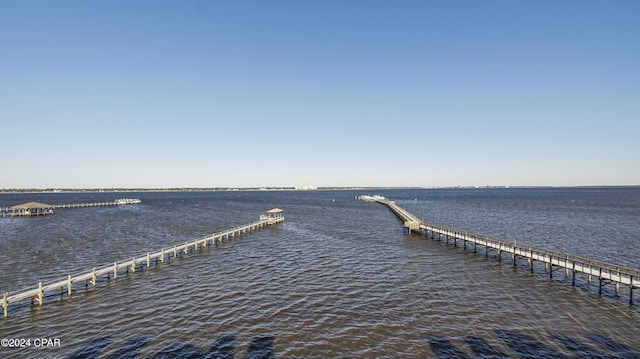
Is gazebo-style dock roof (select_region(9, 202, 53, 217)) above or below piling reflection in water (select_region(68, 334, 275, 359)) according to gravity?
above

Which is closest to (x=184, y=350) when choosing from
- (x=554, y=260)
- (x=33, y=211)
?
(x=554, y=260)

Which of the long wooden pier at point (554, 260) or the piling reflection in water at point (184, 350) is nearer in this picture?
the piling reflection in water at point (184, 350)

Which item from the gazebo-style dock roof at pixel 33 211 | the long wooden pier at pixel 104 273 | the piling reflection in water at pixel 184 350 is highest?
the gazebo-style dock roof at pixel 33 211

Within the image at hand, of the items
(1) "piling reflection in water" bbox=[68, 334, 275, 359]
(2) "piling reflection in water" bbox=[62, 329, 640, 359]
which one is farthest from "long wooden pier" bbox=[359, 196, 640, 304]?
(1) "piling reflection in water" bbox=[68, 334, 275, 359]

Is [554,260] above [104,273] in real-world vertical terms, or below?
above

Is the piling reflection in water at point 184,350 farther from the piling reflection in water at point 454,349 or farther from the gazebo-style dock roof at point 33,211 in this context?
the gazebo-style dock roof at point 33,211

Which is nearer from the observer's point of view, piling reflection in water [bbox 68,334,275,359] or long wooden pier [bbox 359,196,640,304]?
piling reflection in water [bbox 68,334,275,359]

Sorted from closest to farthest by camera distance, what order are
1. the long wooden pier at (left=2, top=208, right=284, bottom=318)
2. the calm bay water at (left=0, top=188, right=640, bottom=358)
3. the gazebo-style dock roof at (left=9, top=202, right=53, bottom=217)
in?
the calm bay water at (left=0, top=188, right=640, bottom=358), the long wooden pier at (left=2, top=208, right=284, bottom=318), the gazebo-style dock roof at (left=9, top=202, right=53, bottom=217)

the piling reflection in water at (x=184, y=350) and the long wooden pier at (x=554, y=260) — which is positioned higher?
the long wooden pier at (x=554, y=260)

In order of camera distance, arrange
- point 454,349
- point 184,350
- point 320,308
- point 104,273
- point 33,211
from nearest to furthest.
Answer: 1. point 184,350
2. point 454,349
3. point 320,308
4. point 104,273
5. point 33,211

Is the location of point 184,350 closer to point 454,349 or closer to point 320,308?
point 320,308

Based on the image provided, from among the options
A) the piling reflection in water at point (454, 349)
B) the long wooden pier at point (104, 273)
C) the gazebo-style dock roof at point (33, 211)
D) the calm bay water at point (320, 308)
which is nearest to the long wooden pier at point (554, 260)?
the calm bay water at point (320, 308)

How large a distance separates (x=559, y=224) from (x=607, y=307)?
47.6 metres

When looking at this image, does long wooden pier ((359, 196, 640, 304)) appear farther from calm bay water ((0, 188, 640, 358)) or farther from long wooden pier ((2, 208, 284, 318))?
long wooden pier ((2, 208, 284, 318))
